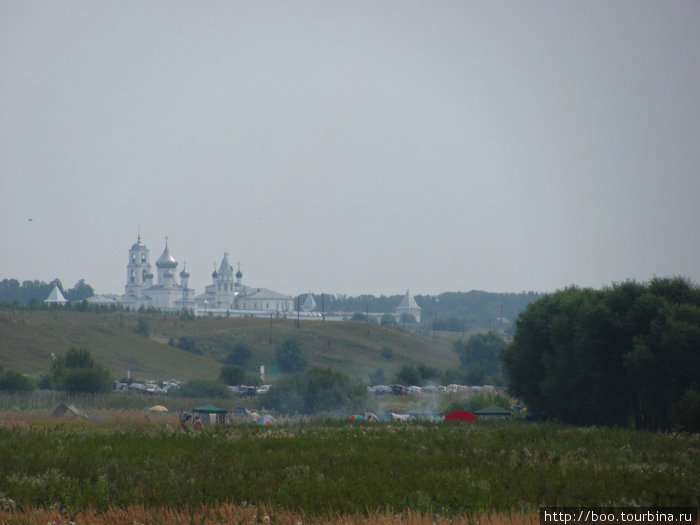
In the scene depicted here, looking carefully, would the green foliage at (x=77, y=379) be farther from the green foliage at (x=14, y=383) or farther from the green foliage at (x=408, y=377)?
the green foliage at (x=408, y=377)

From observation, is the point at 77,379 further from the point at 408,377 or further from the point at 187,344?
the point at 187,344

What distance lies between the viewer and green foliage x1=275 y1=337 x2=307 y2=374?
380 feet

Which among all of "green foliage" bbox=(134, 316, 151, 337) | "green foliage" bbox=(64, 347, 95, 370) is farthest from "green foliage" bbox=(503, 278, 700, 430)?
"green foliage" bbox=(134, 316, 151, 337)

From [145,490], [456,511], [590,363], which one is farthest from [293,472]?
[590,363]

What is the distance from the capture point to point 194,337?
128750 mm

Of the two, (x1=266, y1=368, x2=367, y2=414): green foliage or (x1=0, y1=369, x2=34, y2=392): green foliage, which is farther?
(x1=0, y1=369, x2=34, y2=392): green foliage

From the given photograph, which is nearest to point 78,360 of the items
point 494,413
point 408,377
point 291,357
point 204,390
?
point 204,390

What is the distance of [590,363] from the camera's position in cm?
4747

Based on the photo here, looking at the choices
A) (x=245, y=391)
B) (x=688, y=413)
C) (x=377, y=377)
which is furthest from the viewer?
(x=377, y=377)

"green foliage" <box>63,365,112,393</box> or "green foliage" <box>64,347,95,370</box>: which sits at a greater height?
"green foliage" <box>64,347,95,370</box>

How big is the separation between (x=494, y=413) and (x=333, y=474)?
1157 inches

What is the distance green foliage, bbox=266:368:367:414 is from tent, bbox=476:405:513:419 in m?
15.6

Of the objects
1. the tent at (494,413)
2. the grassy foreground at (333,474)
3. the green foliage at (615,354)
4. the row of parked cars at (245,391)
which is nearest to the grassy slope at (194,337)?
the row of parked cars at (245,391)

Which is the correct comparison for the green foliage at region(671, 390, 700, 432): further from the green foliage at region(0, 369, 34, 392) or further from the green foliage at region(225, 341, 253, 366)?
the green foliage at region(225, 341, 253, 366)
